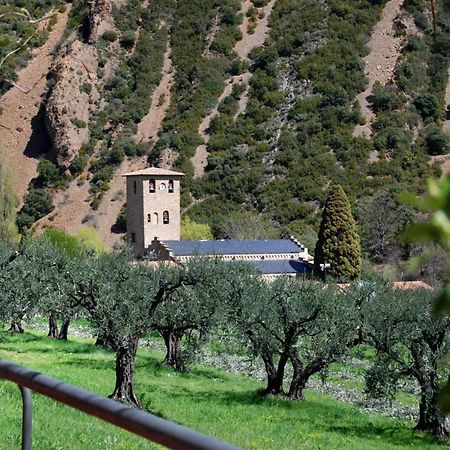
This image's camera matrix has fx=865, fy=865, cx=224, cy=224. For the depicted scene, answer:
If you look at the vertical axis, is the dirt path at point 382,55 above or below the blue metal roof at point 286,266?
above

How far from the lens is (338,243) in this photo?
46.8 m

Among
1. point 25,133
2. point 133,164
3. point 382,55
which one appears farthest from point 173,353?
point 25,133

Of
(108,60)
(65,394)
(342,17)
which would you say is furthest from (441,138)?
(65,394)

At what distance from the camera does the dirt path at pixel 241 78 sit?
2817 inches

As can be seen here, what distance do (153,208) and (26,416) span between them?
5742cm

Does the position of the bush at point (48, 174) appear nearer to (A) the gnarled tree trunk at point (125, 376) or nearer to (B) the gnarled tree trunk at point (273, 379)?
(B) the gnarled tree trunk at point (273, 379)

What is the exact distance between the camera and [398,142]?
218 feet

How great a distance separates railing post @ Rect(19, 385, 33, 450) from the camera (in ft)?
8.58

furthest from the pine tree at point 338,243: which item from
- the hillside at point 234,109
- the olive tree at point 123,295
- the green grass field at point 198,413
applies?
the olive tree at point 123,295

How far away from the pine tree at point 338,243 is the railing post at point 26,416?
43.3 meters

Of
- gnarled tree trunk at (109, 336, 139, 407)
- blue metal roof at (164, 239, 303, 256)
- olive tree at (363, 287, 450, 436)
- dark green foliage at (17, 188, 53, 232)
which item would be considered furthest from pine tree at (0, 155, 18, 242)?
olive tree at (363, 287, 450, 436)

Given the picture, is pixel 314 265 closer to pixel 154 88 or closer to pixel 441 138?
pixel 441 138

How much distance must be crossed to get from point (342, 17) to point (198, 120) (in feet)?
57.1

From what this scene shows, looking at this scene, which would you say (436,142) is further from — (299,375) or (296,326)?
(299,375)
